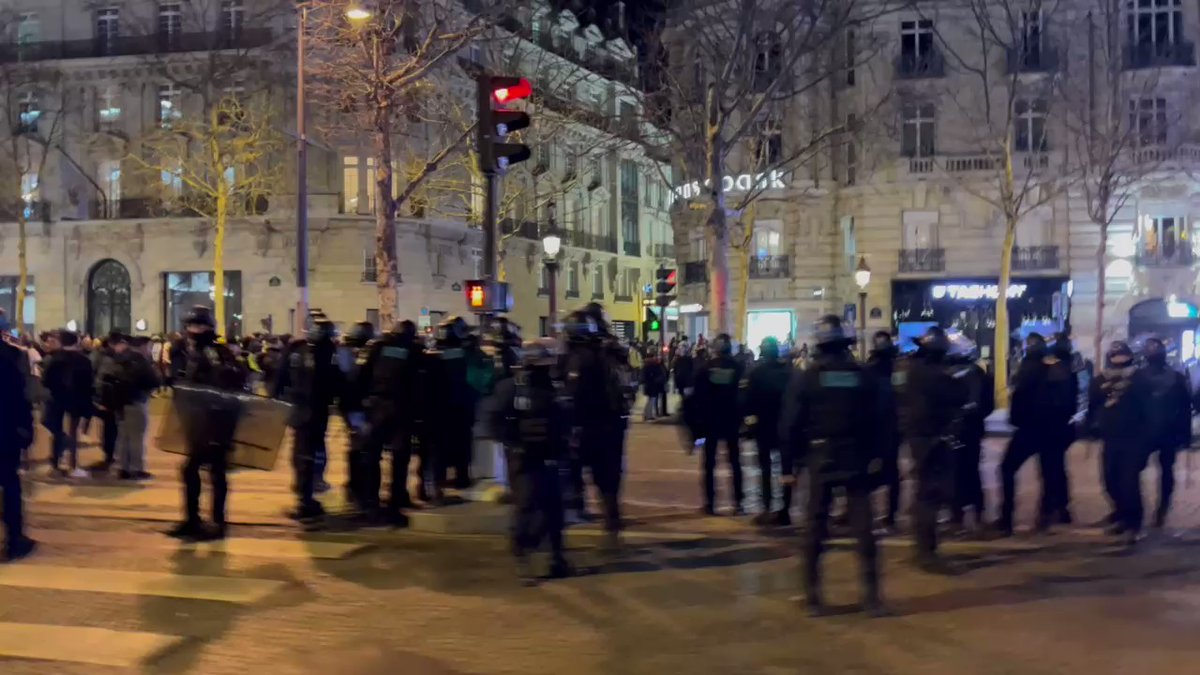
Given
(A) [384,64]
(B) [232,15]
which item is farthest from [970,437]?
(B) [232,15]

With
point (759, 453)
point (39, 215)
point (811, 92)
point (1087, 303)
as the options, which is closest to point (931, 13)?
point (811, 92)

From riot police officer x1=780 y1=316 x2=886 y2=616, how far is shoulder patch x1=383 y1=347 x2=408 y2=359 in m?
3.96

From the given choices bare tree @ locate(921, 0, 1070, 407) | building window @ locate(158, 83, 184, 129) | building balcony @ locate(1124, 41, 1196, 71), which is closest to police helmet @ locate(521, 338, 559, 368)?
bare tree @ locate(921, 0, 1070, 407)

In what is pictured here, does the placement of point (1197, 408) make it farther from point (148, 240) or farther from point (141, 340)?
point (148, 240)

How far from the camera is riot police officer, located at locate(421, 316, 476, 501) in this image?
10.6 metres

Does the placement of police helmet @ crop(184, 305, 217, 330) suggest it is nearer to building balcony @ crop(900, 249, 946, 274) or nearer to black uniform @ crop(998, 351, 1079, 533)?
black uniform @ crop(998, 351, 1079, 533)

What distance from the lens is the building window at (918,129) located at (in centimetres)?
3681

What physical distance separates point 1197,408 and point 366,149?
30853mm

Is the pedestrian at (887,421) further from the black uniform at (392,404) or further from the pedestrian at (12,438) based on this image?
the pedestrian at (12,438)

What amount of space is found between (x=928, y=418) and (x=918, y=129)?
30934 millimetres

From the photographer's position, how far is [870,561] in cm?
716

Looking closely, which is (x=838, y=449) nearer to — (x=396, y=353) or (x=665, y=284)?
(x=396, y=353)

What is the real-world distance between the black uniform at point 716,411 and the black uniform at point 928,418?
8.70ft

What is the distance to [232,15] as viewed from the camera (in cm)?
3956
